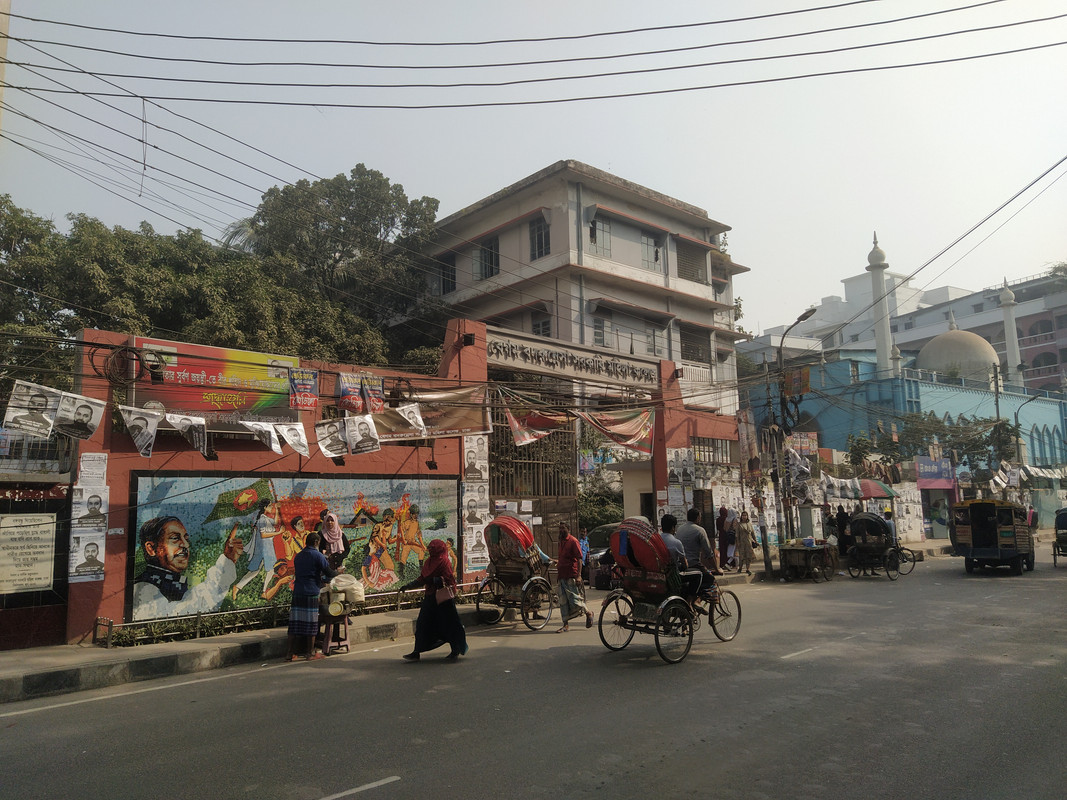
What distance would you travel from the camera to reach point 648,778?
500 centimetres

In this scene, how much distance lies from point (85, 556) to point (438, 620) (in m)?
5.60

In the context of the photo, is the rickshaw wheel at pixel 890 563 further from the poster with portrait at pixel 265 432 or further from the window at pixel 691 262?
the window at pixel 691 262

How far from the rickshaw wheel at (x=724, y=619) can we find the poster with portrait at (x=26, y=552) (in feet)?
31.3

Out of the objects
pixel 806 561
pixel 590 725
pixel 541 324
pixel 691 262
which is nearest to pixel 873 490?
pixel 806 561

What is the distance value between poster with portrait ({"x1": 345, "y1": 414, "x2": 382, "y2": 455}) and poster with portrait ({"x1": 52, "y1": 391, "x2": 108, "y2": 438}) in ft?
12.8

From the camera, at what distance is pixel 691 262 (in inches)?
→ 1572

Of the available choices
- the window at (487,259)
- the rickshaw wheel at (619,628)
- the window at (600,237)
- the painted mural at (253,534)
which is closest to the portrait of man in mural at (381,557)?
the painted mural at (253,534)

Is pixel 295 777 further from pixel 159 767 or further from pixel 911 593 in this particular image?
pixel 911 593

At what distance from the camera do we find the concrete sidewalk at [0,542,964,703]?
8.57 meters

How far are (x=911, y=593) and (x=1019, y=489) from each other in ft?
107

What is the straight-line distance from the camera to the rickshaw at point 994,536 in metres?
20.0

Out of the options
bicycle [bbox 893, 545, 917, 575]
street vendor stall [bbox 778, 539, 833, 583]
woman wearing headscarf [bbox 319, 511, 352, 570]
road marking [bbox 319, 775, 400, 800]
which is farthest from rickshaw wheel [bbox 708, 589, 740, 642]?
bicycle [bbox 893, 545, 917, 575]

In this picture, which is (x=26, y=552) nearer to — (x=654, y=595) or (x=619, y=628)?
(x=619, y=628)

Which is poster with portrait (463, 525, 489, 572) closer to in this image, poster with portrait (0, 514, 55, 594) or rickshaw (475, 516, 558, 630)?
rickshaw (475, 516, 558, 630)
